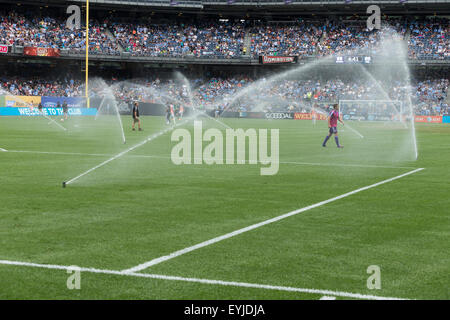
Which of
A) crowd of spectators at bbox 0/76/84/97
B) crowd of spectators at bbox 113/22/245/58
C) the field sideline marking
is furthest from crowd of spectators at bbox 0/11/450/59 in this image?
the field sideline marking

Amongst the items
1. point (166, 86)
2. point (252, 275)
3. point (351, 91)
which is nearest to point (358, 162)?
point (252, 275)

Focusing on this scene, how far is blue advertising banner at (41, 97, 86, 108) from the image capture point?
68.8 metres

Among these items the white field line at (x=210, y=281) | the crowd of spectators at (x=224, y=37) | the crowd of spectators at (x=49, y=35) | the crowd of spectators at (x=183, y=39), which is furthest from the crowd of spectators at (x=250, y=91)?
the white field line at (x=210, y=281)

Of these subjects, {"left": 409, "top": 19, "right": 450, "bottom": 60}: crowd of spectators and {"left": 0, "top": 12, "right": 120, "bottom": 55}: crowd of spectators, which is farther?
{"left": 0, "top": 12, "right": 120, "bottom": 55}: crowd of spectators

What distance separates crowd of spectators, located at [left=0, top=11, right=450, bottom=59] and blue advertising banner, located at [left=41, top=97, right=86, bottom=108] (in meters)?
9.53

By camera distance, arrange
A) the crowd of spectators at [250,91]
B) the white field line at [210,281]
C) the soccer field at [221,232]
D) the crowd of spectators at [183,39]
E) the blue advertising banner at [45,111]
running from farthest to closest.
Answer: the crowd of spectators at [183,39]
the crowd of spectators at [250,91]
the blue advertising banner at [45,111]
the soccer field at [221,232]
the white field line at [210,281]

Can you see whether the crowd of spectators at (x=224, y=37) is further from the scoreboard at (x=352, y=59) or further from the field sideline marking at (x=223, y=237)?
the field sideline marking at (x=223, y=237)

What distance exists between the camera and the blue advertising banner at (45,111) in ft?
204

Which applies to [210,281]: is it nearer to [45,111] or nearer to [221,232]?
[221,232]

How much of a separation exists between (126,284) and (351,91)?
2808 inches

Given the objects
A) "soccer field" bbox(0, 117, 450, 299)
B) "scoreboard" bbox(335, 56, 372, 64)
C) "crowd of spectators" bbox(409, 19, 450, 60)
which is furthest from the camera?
"scoreboard" bbox(335, 56, 372, 64)

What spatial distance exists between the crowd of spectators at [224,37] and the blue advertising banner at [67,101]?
31.3ft

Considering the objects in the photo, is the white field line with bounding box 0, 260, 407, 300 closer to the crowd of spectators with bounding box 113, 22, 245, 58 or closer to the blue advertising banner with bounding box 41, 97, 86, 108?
the blue advertising banner with bounding box 41, 97, 86, 108

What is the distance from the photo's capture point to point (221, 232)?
884cm
